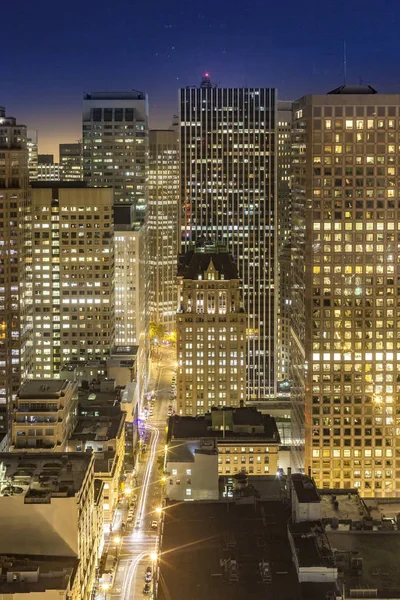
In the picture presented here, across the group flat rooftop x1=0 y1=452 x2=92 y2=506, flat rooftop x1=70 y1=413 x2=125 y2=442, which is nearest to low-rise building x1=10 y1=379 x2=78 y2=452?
flat rooftop x1=70 y1=413 x2=125 y2=442

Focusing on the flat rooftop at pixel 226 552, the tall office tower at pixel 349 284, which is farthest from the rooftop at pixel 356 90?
the flat rooftop at pixel 226 552

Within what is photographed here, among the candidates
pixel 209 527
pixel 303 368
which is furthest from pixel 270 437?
pixel 209 527

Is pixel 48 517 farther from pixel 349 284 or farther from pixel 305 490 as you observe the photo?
pixel 349 284

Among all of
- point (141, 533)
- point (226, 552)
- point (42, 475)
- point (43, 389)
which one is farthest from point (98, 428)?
point (226, 552)

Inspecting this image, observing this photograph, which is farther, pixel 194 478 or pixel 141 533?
pixel 194 478

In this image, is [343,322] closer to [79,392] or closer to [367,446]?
[367,446]

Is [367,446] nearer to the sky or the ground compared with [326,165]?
nearer to the ground
